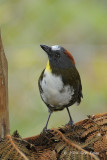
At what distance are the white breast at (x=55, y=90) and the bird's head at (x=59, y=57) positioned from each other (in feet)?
0.54

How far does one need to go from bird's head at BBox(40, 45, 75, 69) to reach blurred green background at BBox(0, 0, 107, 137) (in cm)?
238

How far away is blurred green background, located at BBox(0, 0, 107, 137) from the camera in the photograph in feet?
20.3

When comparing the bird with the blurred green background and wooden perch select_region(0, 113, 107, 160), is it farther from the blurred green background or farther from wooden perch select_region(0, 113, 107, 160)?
the blurred green background

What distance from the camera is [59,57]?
374 centimetres

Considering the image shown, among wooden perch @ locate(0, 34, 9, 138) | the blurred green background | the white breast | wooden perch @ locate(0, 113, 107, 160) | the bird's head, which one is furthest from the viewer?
the blurred green background

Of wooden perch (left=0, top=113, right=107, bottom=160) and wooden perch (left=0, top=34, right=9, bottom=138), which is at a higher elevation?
wooden perch (left=0, top=34, right=9, bottom=138)

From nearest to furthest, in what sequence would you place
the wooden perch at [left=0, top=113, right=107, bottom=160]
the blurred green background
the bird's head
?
the wooden perch at [left=0, top=113, right=107, bottom=160] → the bird's head → the blurred green background

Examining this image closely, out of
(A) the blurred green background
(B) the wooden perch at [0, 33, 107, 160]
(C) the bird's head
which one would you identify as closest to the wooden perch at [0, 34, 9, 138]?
(B) the wooden perch at [0, 33, 107, 160]

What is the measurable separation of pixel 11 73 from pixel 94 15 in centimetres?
201

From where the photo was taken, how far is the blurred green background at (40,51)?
618 cm

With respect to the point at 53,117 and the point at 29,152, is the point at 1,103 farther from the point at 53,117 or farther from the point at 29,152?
the point at 53,117

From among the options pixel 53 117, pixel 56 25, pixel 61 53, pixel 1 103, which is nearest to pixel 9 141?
pixel 1 103

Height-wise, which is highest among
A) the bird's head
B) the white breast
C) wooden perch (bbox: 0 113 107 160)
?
the bird's head

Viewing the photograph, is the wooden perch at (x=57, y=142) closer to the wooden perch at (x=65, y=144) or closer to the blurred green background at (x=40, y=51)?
the wooden perch at (x=65, y=144)
